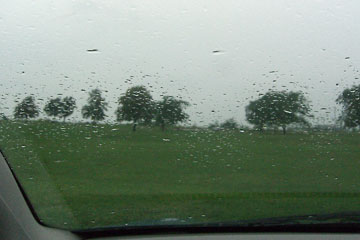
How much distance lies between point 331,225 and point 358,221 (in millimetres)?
223

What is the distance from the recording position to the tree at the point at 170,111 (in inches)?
244

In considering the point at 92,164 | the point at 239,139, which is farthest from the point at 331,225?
the point at 92,164

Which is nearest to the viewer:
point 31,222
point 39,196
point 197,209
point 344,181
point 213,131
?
point 31,222

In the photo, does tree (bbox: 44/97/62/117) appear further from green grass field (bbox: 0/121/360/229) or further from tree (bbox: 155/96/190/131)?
tree (bbox: 155/96/190/131)

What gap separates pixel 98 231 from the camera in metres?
4.51

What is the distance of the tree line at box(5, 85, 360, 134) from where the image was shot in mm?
6020

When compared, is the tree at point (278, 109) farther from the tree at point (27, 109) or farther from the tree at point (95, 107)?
the tree at point (27, 109)

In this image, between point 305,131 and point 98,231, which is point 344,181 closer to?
point 305,131

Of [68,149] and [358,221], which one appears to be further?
[68,149]

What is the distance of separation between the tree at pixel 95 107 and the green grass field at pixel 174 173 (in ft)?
0.55

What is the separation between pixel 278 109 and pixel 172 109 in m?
1.34

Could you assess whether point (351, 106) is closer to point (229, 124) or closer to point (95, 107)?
point (229, 124)

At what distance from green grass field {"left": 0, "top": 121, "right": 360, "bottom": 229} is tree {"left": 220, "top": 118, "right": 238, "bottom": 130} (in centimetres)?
14

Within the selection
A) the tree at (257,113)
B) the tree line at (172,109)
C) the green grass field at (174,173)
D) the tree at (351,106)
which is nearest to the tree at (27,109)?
the tree line at (172,109)
